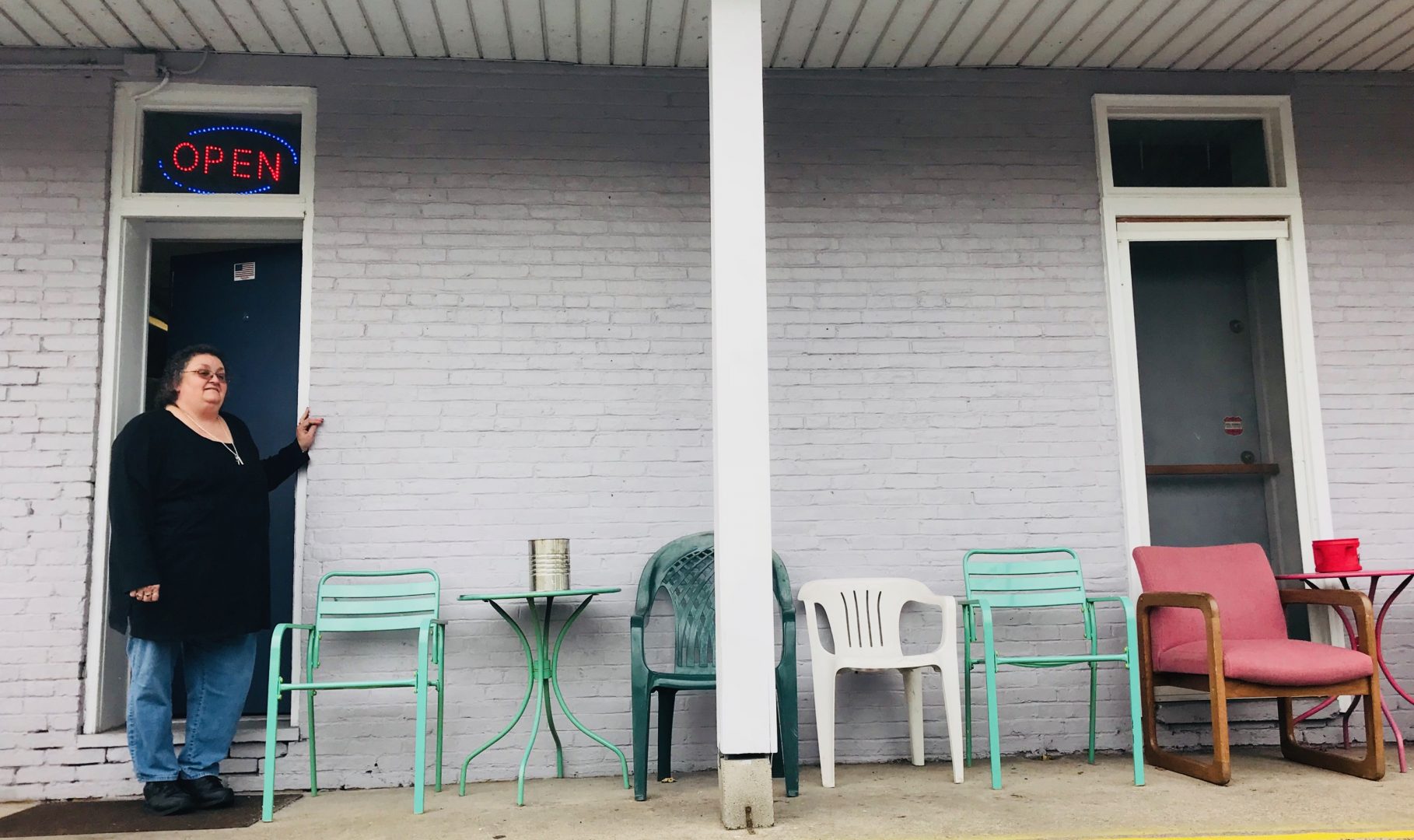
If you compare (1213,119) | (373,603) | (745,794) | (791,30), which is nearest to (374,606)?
(373,603)

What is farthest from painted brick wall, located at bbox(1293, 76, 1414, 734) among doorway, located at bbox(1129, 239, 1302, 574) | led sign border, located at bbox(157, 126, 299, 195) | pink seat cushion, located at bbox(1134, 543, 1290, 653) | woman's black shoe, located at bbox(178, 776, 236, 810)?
woman's black shoe, located at bbox(178, 776, 236, 810)

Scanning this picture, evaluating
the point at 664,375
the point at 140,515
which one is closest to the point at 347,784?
the point at 140,515

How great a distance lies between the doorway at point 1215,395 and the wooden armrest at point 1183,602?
0.71 m

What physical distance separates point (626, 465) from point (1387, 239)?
3.57m

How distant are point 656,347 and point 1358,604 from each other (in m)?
2.86

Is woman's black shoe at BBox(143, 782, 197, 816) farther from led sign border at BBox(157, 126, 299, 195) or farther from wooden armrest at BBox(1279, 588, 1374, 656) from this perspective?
wooden armrest at BBox(1279, 588, 1374, 656)

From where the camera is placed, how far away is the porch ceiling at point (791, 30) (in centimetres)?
416

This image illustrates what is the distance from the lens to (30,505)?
165 inches

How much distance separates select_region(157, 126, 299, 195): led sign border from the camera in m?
4.50

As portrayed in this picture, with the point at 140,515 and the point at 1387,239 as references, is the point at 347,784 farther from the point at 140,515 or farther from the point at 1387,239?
the point at 1387,239

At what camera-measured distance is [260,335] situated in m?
→ 4.80

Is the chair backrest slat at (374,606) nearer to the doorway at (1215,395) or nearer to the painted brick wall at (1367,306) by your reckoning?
the doorway at (1215,395)

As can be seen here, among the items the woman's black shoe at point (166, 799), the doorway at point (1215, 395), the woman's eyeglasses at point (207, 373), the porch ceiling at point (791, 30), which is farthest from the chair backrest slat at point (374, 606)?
the doorway at point (1215, 395)

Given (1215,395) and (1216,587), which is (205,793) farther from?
(1215,395)
